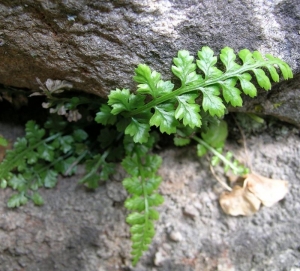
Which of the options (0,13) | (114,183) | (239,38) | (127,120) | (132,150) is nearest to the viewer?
(0,13)

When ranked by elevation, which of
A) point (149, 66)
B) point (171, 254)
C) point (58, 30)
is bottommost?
point (171, 254)

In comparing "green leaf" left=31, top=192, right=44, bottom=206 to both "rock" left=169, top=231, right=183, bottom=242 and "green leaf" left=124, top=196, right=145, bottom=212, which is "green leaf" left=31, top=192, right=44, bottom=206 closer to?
"green leaf" left=124, top=196, right=145, bottom=212

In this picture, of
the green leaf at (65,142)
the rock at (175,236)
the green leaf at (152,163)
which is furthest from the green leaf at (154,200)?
the green leaf at (65,142)

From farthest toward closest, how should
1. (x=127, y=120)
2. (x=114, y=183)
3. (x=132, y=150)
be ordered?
(x=114, y=183) → (x=132, y=150) → (x=127, y=120)

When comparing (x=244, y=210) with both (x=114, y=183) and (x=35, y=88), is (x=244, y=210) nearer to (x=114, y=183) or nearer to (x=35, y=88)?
(x=114, y=183)

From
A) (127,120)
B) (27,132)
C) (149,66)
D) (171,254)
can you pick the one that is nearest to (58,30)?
(149,66)

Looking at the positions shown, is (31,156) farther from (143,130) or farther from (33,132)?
(143,130)
